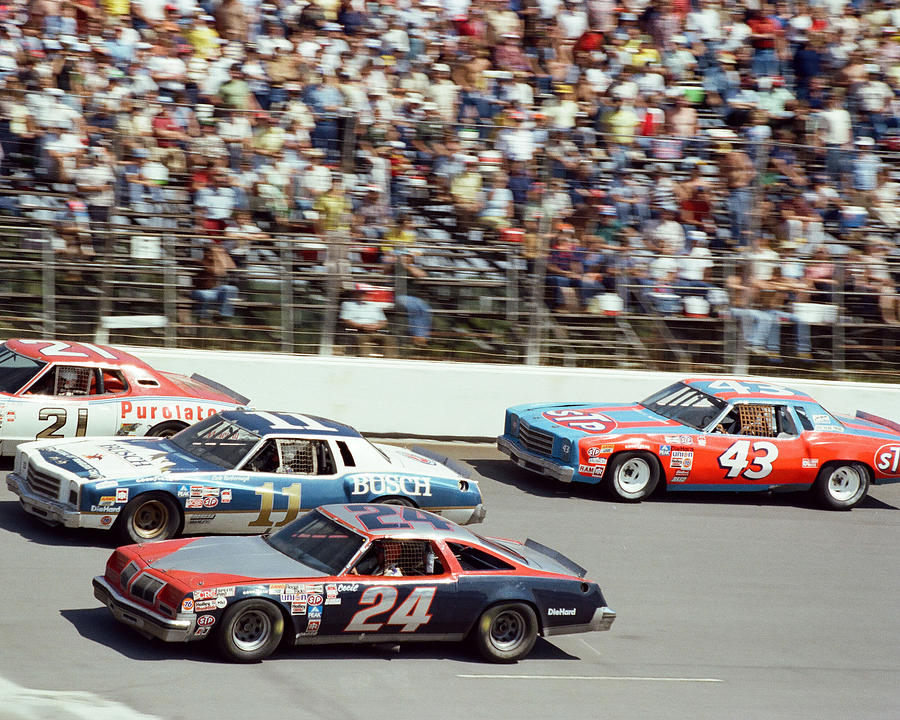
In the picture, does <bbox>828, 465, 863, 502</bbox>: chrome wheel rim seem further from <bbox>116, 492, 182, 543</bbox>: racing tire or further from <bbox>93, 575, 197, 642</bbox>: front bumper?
<bbox>93, 575, 197, 642</bbox>: front bumper

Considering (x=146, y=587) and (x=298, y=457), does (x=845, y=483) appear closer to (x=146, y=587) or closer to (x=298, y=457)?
(x=298, y=457)

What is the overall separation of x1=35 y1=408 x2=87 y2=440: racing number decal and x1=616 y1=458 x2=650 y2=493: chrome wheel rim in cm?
558

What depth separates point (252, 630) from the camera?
7359 mm

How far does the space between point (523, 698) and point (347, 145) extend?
29.8ft

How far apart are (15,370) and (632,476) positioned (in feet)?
21.3

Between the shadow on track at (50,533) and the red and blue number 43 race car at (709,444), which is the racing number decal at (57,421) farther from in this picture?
the red and blue number 43 race car at (709,444)

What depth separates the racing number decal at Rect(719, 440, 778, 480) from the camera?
12.9 metres

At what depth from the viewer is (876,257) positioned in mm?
15664

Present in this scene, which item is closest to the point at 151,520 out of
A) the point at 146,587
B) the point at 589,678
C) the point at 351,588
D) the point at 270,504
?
the point at 270,504

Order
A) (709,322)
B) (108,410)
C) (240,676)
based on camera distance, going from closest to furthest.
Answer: (240,676), (108,410), (709,322)

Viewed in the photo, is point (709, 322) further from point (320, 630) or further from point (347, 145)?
point (320, 630)

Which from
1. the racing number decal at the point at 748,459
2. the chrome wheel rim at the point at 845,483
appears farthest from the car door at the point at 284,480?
the chrome wheel rim at the point at 845,483

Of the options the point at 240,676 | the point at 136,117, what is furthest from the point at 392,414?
the point at 240,676

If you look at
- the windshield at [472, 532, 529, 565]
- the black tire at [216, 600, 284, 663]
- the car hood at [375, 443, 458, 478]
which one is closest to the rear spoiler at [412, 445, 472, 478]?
the car hood at [375, 443, 458, 478]
